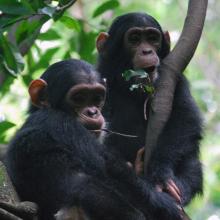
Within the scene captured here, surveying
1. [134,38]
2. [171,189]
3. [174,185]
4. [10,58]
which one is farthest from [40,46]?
[171,189]

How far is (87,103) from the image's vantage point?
5242 millimetres

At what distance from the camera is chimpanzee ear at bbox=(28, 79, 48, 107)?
531cm

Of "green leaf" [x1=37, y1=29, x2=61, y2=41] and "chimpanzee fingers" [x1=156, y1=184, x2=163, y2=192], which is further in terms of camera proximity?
"green leaf" [x1=37, y1=29, x2=61, y2=41]

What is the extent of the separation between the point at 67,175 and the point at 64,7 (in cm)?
130

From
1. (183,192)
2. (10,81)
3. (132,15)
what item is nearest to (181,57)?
(183,192)

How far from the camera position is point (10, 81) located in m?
6.88

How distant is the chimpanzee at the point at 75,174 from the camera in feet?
15.2

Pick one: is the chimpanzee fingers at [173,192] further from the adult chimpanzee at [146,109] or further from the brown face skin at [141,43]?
the brown face skin at [141,43]

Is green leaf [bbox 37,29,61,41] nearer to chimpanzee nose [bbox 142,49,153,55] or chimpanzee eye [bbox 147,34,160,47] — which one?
chimpanzee eye [bbox 147,34,160,47]

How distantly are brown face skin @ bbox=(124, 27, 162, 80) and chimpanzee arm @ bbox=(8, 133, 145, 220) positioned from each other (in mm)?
1629

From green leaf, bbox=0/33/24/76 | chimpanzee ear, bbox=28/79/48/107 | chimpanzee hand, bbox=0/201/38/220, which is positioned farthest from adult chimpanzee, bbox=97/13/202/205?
chimpanzee hand, bbox=0/201/38/220

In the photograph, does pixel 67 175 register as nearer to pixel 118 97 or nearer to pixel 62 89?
pixel 62 89

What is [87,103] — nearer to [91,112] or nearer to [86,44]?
[91,112]

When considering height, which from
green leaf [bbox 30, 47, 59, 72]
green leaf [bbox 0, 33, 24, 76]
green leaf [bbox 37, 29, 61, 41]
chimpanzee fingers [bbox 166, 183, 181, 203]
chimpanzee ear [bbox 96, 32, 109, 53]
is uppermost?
green leaf [bbox 0, 33, 24, 76]
